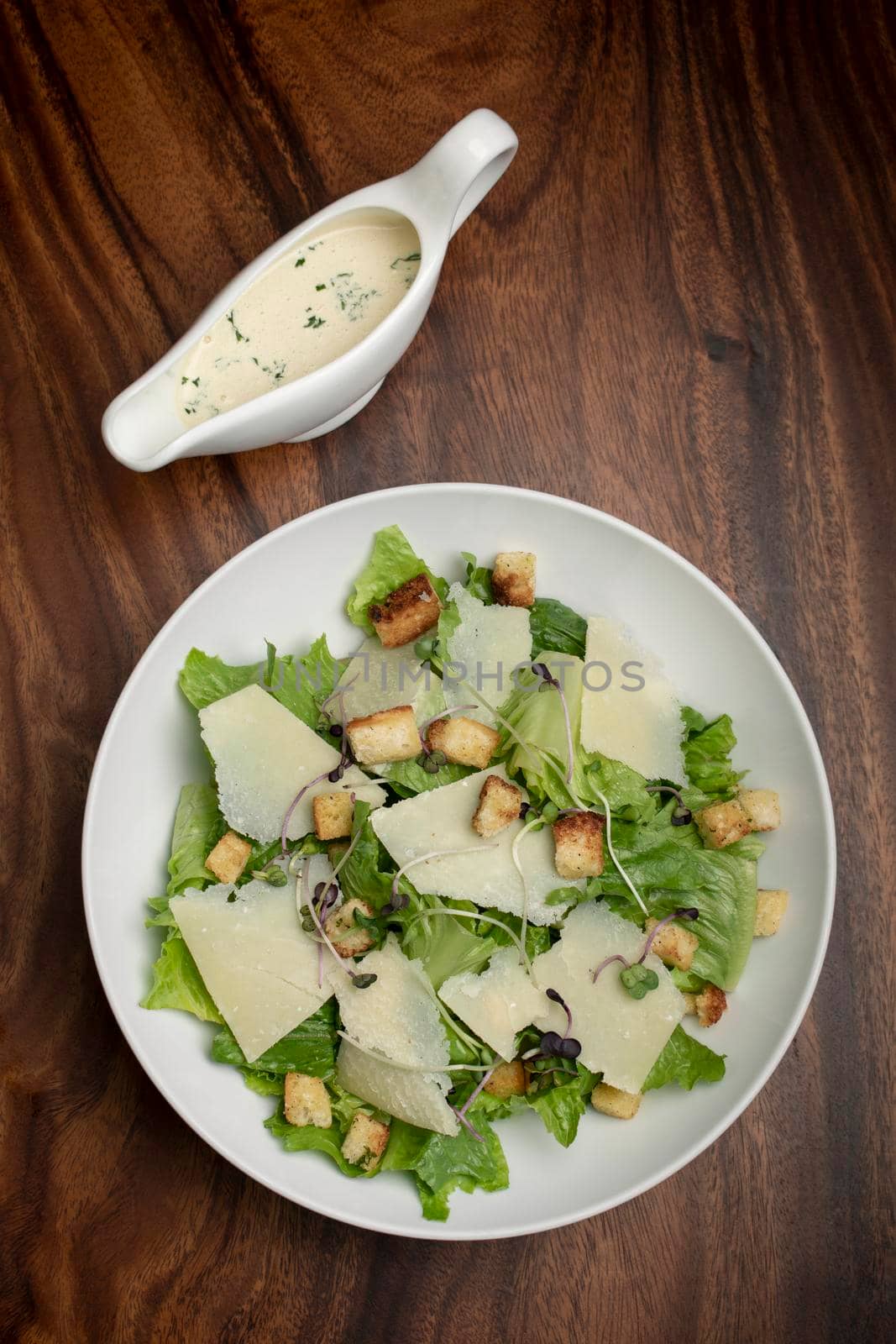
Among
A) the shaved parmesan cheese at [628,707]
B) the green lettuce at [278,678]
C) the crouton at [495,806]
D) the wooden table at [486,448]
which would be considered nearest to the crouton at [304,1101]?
the wooden table at [486,448]

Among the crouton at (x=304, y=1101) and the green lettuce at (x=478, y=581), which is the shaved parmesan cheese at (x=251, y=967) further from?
the green lettuce at (x=478, y=581)

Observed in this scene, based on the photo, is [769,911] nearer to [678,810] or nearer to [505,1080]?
[678,810]

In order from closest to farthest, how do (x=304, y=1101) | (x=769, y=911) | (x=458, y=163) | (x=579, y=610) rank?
(x=458, y=163) → (x=304, y=1101) → (x=769, y=911) → (x=579, y=610)

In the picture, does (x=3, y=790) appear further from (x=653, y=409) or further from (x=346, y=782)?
(x=653, y=409)

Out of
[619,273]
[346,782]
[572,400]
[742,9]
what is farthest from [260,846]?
[742,9]

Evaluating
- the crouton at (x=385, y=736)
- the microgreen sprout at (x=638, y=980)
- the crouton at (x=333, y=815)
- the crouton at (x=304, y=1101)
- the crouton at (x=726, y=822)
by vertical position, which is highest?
the crouton at (x=385, y=736)

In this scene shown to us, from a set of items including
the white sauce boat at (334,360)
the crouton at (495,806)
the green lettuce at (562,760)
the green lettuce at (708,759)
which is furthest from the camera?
the green lettuce at (708,759)

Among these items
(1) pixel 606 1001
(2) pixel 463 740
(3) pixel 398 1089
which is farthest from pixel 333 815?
(1) pixel 606 1001
